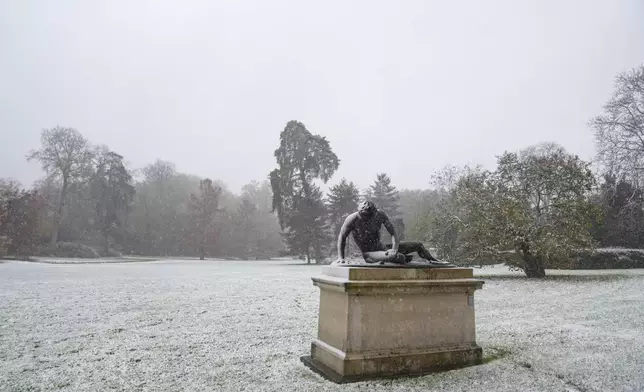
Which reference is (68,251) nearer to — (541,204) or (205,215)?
(205,215)

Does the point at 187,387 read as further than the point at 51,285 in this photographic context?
No

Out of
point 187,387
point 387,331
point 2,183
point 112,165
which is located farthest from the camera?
point 112,165

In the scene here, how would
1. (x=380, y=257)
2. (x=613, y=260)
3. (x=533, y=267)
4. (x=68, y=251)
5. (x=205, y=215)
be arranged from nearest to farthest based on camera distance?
1. (x=380, y=257)
2. (x=533, y=267)
3. (x=613, y=260)
4. (x=68, y=251)
5. (x=205, y=215)

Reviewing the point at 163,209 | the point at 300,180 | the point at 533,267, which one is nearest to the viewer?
the point at 533,267

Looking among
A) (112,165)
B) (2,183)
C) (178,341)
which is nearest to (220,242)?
(112,165)

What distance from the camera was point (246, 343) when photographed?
5.01 m

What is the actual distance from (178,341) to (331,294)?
232 cm

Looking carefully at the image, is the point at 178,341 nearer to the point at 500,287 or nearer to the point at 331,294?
the point at 331,294

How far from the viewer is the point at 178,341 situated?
5066 mm

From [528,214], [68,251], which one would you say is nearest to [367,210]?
[528,214]

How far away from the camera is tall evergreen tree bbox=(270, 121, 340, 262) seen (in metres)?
26.9

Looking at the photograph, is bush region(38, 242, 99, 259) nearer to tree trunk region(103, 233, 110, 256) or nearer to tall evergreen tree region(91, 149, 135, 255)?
tree trunk region(103, 233, 110, 256)

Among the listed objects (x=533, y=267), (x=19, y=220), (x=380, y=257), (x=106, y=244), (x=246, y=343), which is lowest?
(x=246, y=343)

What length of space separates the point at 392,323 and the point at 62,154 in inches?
1490
